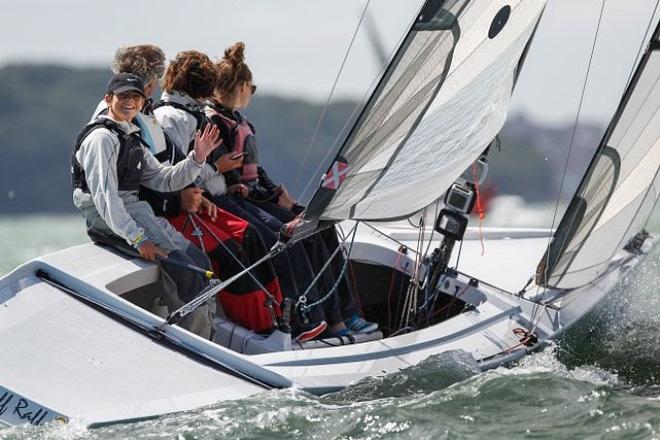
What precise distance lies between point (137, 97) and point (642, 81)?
165cm

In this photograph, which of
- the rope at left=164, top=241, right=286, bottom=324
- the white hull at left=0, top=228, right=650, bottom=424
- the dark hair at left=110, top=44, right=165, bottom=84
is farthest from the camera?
the dark hair at left=110, top=44, right=165, bottom=84

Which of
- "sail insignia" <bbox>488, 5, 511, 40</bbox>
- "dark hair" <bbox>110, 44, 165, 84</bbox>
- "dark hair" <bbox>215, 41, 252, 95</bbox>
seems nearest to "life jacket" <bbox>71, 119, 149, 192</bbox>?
"dark hair" <bbox>110, 44, 165, 84</bbox>

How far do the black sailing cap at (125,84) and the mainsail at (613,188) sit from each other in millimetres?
1464

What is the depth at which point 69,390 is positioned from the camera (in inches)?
138

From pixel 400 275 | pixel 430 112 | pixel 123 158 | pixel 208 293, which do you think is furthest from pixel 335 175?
pixel 400 275

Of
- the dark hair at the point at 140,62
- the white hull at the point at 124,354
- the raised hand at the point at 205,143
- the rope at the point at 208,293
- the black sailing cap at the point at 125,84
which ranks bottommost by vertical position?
the white hull at the point at 124,354

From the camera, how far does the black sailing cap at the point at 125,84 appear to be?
3939 millimetres

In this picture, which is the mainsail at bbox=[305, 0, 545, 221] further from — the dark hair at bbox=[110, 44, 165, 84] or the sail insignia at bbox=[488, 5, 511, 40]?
the dark hair at bbox=[110, 44, 165, 84]

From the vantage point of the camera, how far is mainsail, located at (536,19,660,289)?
4383 millimetres

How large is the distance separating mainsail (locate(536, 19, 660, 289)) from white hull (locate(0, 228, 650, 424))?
0.92 feet

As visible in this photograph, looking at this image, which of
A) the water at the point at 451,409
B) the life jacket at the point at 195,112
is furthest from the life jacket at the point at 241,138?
the water at the point at 451,409

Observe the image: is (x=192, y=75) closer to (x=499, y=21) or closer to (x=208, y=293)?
(x=208, y=293)

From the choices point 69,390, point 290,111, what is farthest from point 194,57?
point 290,111

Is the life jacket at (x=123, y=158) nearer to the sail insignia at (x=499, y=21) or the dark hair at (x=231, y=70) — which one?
the dark hair at (x=231, y=70)
